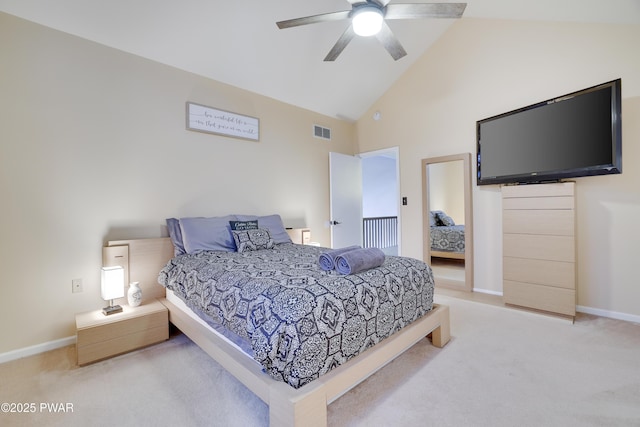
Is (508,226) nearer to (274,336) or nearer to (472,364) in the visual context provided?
(472,364)

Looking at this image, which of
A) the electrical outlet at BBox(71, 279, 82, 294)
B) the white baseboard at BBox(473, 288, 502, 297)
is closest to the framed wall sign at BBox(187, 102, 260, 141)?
the electrical outlet at BBox(71, 279, 82, 294)

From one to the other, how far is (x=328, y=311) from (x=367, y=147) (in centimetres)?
393

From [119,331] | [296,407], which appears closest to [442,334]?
[296,407]

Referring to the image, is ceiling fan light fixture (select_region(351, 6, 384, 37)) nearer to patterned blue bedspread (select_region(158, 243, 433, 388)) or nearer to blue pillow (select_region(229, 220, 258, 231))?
patterned blue bedspread (select_region(158, 243, 433, 388))

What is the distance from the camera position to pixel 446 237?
469 cm

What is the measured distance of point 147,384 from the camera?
185 centimetres

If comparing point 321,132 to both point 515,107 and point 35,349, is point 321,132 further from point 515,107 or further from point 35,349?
point 35,349

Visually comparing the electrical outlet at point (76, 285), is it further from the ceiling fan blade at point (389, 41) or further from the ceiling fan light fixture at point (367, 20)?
the ceiling fan blade at point (389, 41)

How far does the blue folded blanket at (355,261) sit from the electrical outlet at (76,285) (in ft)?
7.69

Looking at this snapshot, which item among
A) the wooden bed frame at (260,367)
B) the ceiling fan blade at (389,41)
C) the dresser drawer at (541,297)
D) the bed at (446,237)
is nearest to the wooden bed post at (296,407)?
the wooden bed frame at (260,367)

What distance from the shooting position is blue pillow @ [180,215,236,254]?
107 inches

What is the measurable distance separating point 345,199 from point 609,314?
11.0 feet

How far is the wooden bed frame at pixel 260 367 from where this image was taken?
1.21 meters

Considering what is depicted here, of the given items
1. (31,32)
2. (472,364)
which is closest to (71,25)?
(31,32)
